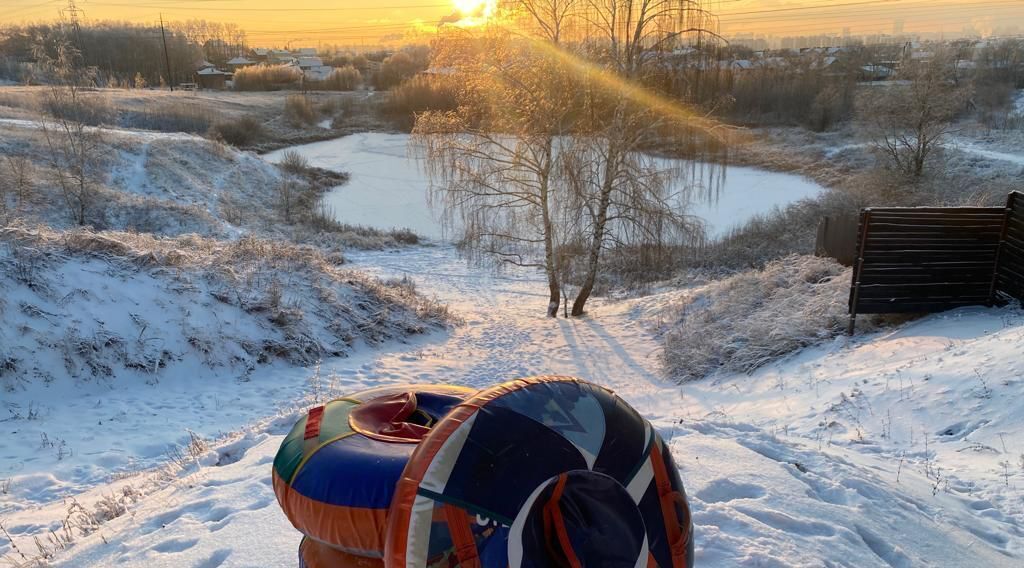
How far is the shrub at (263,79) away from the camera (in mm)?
82375

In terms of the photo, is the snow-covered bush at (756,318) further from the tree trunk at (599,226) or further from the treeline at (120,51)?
the treeline at (120,51)

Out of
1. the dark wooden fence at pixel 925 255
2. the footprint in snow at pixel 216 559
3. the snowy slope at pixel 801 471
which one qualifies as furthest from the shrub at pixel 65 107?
the dark wooden fence at pixel 925 255

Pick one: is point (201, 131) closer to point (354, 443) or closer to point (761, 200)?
point (761, 200)

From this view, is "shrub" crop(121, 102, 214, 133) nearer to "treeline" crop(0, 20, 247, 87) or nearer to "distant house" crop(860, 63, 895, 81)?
"treeline" crop(0, 20, 247, 87)

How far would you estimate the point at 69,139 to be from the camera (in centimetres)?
2395

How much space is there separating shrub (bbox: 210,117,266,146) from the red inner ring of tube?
162 feet

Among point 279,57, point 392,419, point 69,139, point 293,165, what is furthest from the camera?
point 279,57

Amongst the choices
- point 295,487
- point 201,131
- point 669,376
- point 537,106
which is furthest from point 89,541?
point 201,131

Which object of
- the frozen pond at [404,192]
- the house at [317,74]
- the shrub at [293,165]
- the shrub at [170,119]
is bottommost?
the frozen pond at [404,192]

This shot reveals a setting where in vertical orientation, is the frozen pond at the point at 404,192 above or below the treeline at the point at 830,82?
below

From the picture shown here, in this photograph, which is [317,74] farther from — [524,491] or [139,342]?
[524,491]

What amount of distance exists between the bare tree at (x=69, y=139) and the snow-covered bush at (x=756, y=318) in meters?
18.8

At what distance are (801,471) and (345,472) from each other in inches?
147

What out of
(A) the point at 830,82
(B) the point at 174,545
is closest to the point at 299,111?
(A) the point at 830,82
